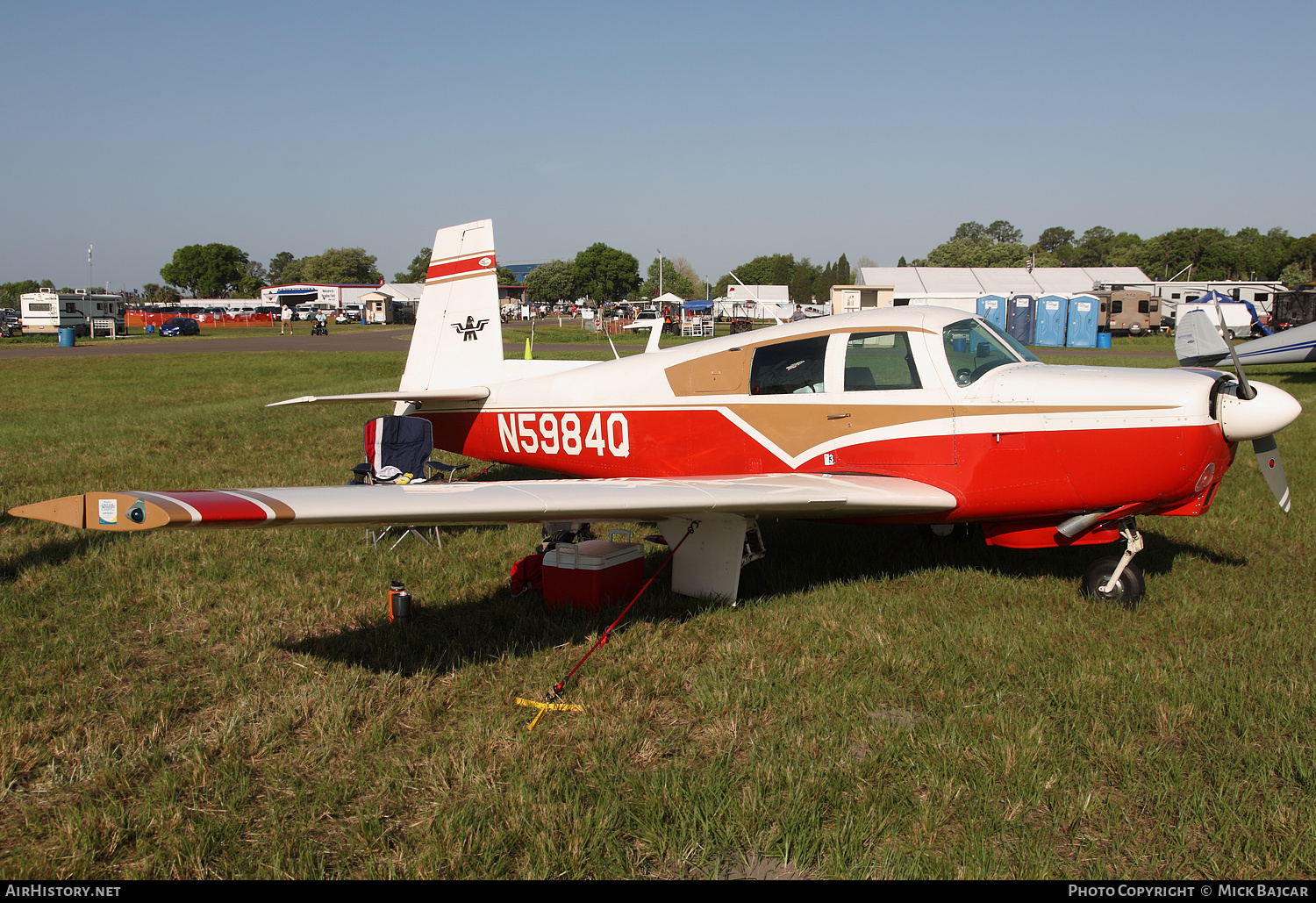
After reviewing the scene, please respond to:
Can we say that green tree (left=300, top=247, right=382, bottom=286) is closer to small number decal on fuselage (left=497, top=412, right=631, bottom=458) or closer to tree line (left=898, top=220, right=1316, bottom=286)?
tree line (left=898, top=220, right=1316, bottom=286)

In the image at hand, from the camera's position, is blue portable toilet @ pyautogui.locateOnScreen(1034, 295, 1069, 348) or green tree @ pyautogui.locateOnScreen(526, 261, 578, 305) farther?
green tree @ pyautogui.locateOnScreen(526, 261, 578, 305)

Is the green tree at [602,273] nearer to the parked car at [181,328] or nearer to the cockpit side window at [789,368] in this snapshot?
the parked car at [181,328]

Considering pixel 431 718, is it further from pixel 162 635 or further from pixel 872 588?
pixel 872 588

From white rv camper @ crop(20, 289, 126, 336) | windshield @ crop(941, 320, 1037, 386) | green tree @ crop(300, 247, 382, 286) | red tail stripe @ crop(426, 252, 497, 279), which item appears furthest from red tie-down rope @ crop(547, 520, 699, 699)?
green tree @ crop(300, 247, 382, 286)

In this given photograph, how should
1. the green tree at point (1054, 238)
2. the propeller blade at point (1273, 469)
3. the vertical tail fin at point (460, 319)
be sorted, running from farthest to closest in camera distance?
1. the green tree at point (1054, 238)
2. the vertical tail fin at point (460, 319)
3. the propeller blade at point (1273, 469)

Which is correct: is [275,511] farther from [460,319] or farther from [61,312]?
[61,312]

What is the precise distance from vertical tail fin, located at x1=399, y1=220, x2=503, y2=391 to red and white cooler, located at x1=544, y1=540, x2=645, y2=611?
318 centimetres

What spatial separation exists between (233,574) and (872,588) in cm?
482

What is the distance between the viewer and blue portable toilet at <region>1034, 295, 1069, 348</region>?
3816 cm

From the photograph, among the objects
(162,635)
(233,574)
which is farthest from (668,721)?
(233,574)

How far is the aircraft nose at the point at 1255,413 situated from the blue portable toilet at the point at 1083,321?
3595cm

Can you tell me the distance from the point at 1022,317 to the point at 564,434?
38204 mm

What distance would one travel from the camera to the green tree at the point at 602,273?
132 meters

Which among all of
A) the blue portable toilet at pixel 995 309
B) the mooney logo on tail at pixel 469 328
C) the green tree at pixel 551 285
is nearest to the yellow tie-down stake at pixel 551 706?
the mooney logo on tail at pixel 469 328
